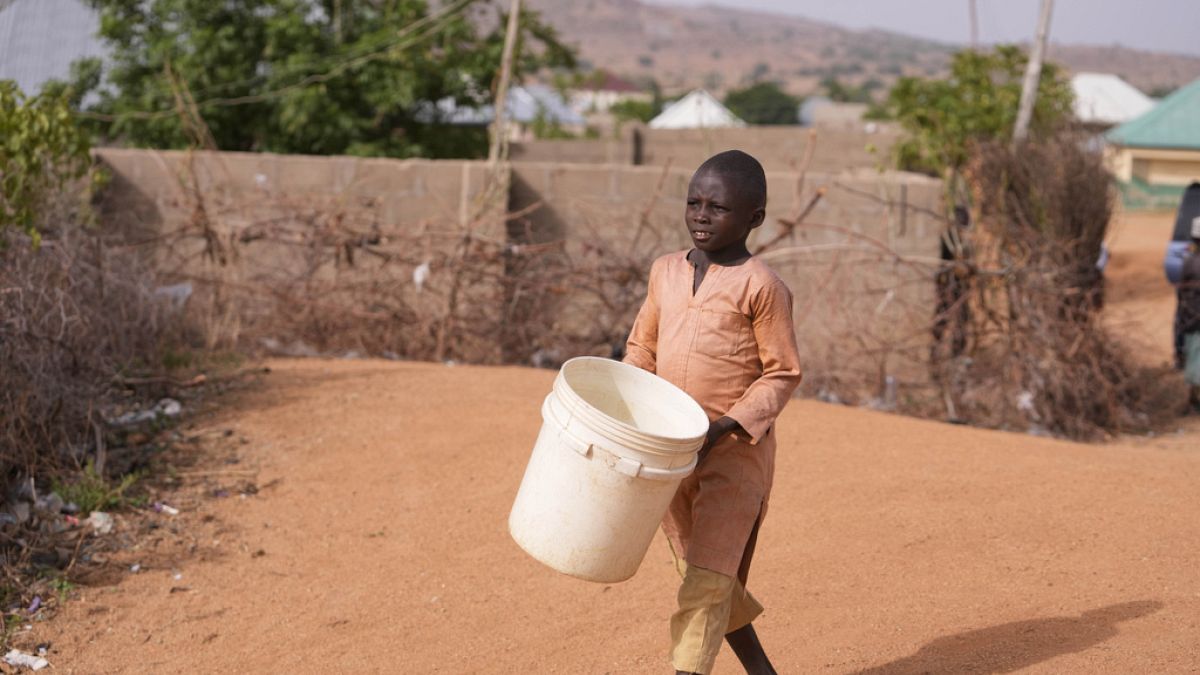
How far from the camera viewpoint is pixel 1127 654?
3.43m

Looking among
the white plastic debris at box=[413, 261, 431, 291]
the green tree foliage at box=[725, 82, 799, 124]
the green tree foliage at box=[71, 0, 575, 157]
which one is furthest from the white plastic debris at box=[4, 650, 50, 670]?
the green tree foliage at box=[725, 82, 799, 124]

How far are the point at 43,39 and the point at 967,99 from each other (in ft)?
39.8

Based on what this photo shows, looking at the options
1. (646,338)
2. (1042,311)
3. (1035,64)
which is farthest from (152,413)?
(1035,64)

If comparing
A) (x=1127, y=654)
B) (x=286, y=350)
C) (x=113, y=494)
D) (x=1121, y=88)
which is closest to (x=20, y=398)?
(x=113, y=494)

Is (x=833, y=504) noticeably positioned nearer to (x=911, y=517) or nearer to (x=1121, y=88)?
(x=911, y=517)

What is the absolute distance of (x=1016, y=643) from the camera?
361 cm

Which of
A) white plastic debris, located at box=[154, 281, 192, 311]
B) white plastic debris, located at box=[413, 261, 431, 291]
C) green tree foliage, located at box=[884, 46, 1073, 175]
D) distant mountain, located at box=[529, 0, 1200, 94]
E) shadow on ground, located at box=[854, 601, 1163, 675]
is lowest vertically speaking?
distant mountain, located at box=[529, 0, 1200, 94]

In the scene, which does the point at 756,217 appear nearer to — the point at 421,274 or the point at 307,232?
the point at 421,274

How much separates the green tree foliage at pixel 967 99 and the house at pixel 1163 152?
48.1 feet

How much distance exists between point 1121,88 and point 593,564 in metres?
53.0

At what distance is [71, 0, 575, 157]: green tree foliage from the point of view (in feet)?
42.6

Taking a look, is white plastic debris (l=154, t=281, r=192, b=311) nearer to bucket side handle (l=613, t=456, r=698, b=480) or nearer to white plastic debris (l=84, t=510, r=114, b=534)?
white plastic debris (l=84, t=510, r=114, b=534)

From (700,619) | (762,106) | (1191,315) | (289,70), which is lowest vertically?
(762,106)

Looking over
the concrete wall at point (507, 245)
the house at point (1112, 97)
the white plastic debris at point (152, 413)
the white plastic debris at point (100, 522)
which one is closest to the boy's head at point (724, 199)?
the white plastic debris at point (100, 522)
